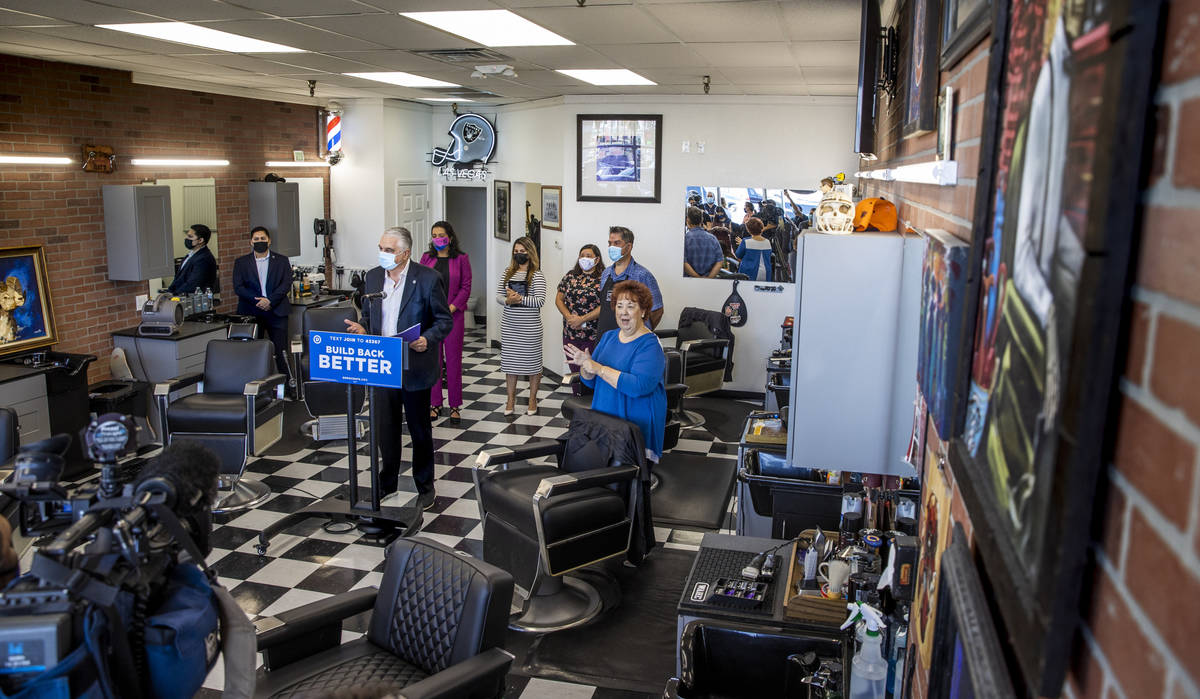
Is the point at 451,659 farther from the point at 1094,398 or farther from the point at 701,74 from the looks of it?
the point at 701,74

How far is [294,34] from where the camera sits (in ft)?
17.6

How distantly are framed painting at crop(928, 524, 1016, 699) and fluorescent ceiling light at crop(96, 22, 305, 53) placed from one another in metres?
5.10

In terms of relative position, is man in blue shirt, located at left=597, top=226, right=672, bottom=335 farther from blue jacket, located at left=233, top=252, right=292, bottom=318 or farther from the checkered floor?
blue jacket, located at left=233, top=252, right=292, bottom=318

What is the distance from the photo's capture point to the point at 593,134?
9.15 metres

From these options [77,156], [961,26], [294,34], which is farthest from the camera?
[77,156]

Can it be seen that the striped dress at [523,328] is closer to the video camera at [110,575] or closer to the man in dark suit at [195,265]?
the man in dark suit at [195,265]

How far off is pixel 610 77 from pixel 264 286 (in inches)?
148

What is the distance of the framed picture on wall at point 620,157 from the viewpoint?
9.06m

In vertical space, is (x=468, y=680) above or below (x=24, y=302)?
below

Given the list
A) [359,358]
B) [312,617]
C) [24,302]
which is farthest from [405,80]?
[312,617]

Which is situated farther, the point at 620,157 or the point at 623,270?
the point at 620,157

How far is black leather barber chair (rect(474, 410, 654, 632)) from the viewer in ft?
14.2

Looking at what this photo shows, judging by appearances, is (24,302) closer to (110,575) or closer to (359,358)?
(359,358)

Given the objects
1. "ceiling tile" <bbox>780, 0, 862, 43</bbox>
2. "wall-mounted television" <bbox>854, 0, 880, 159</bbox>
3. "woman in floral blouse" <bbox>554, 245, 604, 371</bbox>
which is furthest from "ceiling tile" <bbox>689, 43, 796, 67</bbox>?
"woman in floral blouse" <bbox>554, 245, 604, 371</bbox>
